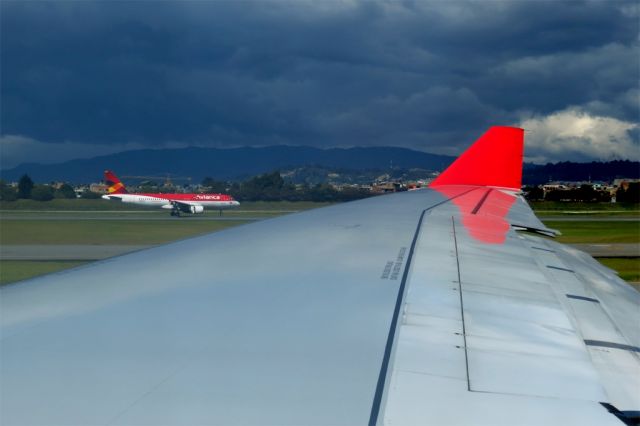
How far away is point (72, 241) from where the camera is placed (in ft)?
68.4

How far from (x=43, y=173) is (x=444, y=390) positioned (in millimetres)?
Result: 65933

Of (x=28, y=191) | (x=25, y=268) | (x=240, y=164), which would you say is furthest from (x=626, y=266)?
(x=240, y=164)

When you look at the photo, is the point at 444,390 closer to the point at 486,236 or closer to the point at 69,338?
the point at 69,338

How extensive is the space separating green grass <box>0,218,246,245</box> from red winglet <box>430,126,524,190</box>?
1428 cm

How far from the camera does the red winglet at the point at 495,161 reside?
603cm

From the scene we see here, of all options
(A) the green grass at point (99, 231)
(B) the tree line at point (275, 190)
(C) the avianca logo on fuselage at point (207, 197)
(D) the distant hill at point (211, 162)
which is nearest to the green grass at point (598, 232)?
(B) the tree line at point (275, 190)

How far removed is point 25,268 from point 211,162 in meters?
67.2

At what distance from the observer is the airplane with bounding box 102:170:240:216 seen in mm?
34209

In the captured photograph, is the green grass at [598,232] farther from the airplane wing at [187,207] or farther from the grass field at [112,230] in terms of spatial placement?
the airplane wing at [187,207]

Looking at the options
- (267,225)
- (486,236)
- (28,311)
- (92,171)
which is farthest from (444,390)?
(92,171)

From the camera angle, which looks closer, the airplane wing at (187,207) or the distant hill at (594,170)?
the airplane wing at (187,207)

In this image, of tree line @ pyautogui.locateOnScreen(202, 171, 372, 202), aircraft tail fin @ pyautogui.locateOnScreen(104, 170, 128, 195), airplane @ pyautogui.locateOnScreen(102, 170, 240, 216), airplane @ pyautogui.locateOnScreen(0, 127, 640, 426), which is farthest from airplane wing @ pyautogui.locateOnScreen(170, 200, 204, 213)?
airplane @ pyautogui.locateOnScreen(0, 127, 640, 426)

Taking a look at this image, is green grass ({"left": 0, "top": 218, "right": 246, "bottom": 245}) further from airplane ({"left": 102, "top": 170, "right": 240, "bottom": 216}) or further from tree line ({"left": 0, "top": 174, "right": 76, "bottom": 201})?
airplane ({"left": 102, "top": 170, "right": 240, "bottom": 216})

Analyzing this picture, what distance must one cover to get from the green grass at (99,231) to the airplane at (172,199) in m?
6.79
